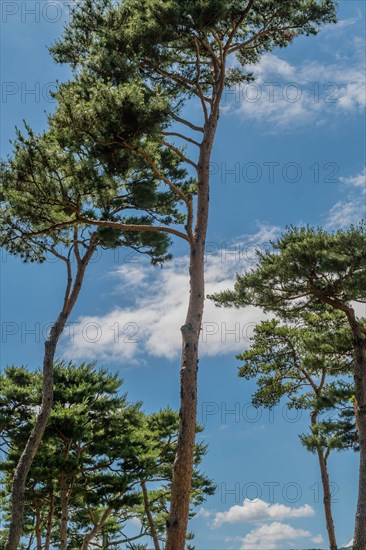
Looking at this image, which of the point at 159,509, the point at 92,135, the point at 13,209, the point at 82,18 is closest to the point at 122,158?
the point at 92,135

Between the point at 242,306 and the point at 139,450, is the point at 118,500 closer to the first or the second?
the point at 139,450

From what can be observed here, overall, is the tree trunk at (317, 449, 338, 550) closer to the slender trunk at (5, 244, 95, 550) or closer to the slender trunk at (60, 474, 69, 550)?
the slender trunk at (60, 474, 69, 550)

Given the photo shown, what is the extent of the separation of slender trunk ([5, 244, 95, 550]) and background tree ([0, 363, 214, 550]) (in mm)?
1292

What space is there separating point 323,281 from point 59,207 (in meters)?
5.62

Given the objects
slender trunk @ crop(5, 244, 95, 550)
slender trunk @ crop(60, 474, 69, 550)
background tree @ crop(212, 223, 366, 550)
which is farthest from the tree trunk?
slender trunk @ crop(5, 244, 95, 550)

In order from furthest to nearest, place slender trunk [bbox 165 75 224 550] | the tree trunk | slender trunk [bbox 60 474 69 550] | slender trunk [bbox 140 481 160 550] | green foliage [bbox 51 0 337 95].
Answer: slender trunk [bbox 140 481 160 550] < the tree trunk < slender trunk [bbox 60 474 69 550] < green foliage [bbox 51 0 337 95] < slender trunk [bbox 165 75 224 550]

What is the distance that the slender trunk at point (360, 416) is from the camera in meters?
9.27

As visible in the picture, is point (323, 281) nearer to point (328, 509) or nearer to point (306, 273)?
point (306, 273)

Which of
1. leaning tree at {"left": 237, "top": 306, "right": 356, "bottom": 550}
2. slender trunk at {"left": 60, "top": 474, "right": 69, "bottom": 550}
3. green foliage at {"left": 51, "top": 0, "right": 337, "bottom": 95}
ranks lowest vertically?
slender trunk at {"left": 60, "top": 474, "right": 69, "bottom": 550}

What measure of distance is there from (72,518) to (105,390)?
5045 millimetres

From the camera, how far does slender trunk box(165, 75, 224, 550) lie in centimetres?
686

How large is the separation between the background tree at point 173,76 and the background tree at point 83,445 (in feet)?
18.8

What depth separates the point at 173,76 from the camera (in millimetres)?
10938

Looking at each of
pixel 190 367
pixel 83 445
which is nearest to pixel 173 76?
pixel 190 367
